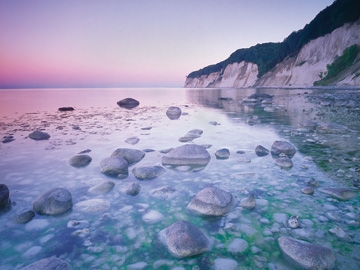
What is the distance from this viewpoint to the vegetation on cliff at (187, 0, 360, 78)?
1863 inches

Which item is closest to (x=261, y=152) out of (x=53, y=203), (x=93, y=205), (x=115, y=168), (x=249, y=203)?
(x=249, y=203)

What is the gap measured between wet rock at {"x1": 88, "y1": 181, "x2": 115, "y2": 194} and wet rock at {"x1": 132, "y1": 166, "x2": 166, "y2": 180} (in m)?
0.59

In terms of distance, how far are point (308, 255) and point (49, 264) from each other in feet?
8.75

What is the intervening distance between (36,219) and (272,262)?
3.18m

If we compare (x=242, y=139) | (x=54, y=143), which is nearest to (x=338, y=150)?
(x=242, y=139)

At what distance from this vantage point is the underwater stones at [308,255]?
2129mm

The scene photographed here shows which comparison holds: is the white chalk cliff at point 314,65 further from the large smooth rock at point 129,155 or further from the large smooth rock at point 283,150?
the large smooth rock at point 129,155

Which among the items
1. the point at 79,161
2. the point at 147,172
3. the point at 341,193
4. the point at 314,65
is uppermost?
the point at 314,65

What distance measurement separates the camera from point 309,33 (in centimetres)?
5734

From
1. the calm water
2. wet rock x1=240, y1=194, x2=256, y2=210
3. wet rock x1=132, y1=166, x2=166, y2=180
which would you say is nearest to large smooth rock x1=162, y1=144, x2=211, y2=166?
the calm water

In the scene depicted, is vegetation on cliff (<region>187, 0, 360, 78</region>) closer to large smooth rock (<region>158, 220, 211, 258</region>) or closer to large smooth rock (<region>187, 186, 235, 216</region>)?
large smooth rock (<region>187, 186, 235, 216</region>)

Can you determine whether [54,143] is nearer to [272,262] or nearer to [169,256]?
[169,256]

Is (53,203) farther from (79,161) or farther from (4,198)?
(79,161)

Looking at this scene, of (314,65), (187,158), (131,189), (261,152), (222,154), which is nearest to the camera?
(131,189)
